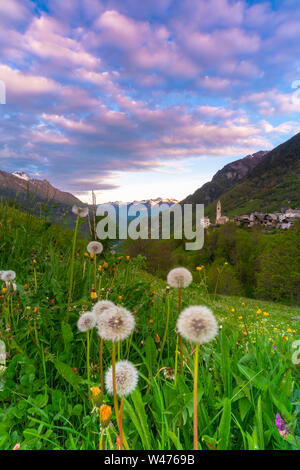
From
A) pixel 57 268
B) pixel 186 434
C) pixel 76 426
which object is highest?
pixel 57 268

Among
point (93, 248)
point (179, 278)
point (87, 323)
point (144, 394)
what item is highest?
point (93, 248)

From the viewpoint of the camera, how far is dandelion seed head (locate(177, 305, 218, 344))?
47.5 inches

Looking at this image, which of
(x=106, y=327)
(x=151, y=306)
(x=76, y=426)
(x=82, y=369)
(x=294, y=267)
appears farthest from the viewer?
(x=294, y=267)

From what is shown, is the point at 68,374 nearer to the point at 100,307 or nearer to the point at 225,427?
the point at 100,307

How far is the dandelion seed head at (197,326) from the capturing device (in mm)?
1205

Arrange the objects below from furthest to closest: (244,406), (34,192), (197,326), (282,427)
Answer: (34,192), (244,406), (282,427), (197,326)

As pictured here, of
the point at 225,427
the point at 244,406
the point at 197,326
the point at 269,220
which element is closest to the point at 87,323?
the point at 197,326

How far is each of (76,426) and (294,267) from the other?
5365cm

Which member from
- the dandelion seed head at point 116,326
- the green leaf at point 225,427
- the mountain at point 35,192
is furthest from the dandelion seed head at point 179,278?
the mountain at point 35,192

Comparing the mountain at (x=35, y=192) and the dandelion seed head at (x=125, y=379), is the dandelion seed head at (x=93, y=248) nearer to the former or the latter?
the dandelion seed head at (x=125, y=379)

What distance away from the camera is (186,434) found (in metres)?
1.64

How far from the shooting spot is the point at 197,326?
1253 mm
